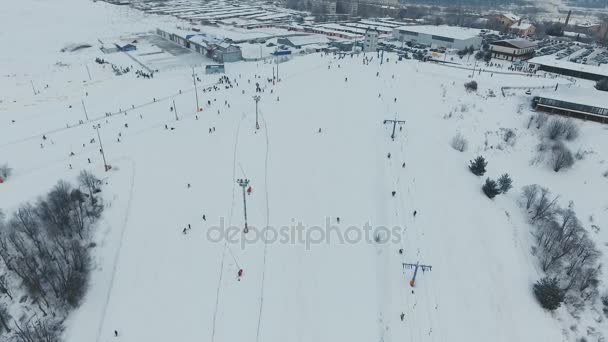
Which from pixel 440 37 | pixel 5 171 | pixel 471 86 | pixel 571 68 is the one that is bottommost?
pixel 5 171

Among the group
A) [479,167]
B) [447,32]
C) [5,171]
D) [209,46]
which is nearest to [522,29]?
[447,32]

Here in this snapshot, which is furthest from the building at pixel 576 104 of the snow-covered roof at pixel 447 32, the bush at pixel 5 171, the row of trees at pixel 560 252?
the bush at pixel 5 171

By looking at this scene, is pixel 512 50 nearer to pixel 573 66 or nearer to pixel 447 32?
pixel 573 66

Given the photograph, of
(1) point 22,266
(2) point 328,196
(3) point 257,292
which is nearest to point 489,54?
(2) point 328,196

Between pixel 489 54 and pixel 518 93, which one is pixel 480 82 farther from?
pixel 489 54

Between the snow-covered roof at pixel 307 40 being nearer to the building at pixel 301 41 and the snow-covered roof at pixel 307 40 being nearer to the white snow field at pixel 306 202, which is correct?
the building at pixel 301 41

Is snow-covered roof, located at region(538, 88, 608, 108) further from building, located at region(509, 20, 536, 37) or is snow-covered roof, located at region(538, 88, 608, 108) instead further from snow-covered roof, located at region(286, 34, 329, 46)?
building, located at region(509, 20, 536, 37)

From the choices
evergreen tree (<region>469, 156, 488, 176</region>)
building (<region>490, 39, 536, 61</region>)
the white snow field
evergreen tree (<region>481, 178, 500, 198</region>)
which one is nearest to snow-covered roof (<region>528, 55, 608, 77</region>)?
building (<region>490, 39, 536, 61</region>)
